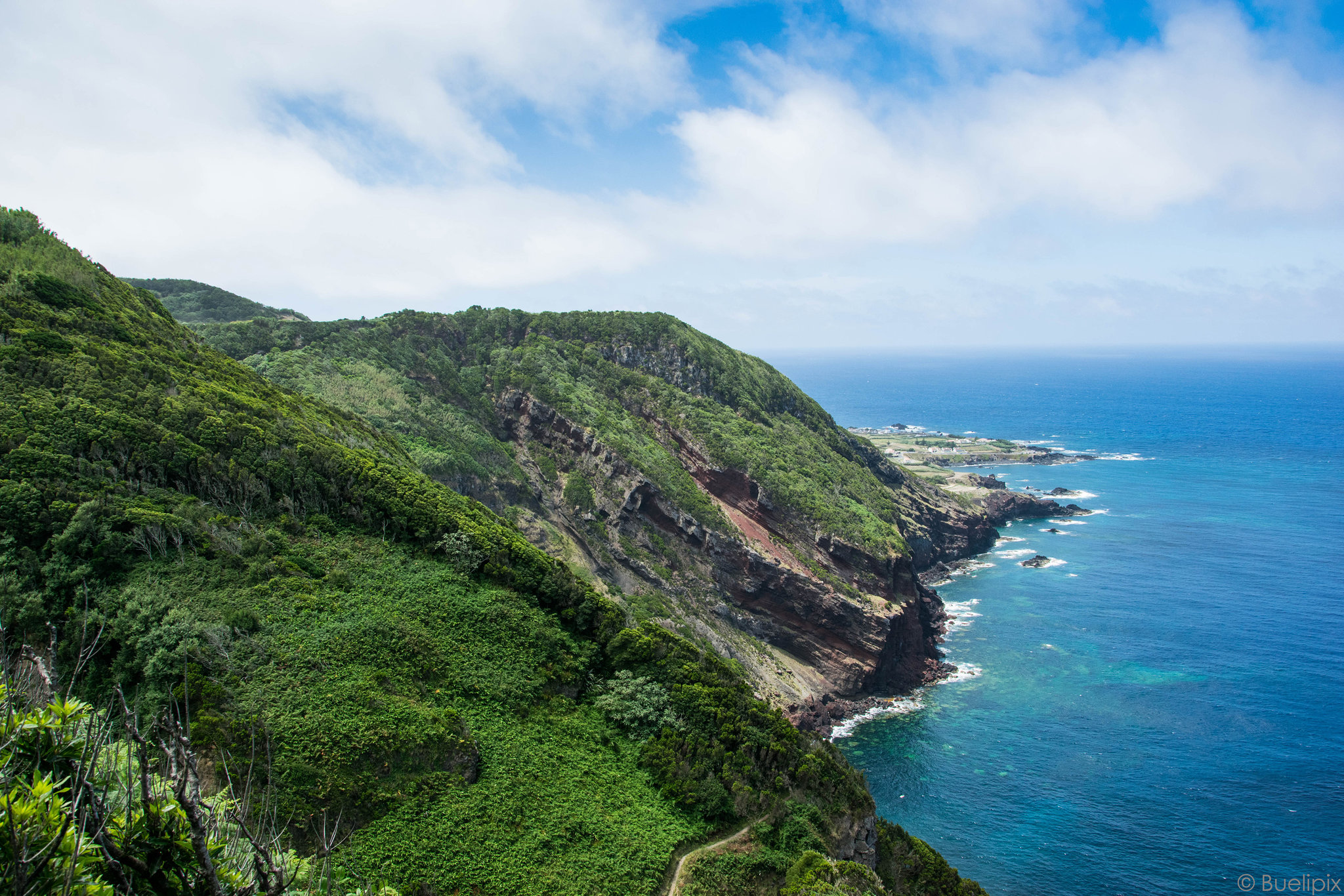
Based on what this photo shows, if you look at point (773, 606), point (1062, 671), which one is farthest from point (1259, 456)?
point (773, 606)

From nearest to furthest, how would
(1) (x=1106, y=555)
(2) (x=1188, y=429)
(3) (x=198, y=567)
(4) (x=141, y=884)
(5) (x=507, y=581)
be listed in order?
(4) (x=141, y=884)
(3) (x=198, y=567)
(5) (x=507, y=581)
(1) (x=1106, y=555)
(2) (x=1188, y=429)

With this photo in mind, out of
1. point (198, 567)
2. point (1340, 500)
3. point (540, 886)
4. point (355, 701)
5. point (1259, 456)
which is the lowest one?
point (540, 886)

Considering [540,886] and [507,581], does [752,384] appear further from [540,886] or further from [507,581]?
[540,886]

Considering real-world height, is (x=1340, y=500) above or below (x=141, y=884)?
above

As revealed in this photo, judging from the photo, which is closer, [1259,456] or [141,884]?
[141,884]

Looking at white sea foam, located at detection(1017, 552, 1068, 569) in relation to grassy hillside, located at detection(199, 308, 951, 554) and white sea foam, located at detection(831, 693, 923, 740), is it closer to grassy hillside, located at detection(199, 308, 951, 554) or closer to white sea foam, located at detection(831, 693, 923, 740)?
grassy hillside, located at detection(199, 308, 951, 554)

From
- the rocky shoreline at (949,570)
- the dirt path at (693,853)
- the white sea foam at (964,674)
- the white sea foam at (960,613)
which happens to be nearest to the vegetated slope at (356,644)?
the dirt path at (693,853)
